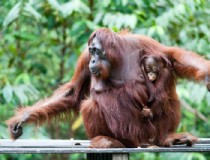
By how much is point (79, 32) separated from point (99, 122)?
2.56 meters

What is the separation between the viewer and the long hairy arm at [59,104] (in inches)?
183

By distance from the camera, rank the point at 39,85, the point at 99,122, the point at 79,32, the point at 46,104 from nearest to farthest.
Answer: the point at 99,122
the point at 46,104
the point at 79,32
the point at 39,85

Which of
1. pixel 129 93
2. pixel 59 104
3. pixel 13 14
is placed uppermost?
pixel 13 14

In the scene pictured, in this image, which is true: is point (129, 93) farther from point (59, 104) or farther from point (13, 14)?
point (13, 14)

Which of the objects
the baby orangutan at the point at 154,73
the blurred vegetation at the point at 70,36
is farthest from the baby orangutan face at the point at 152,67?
the blurred vegetation at the point at 70,36

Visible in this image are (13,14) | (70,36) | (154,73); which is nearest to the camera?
(154,73)

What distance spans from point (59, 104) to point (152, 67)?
36.2 inches

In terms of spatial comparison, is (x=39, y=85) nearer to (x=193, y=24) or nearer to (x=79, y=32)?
(x=79, y=32)

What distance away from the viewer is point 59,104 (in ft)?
16.1

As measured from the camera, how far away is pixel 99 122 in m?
→ 4.30

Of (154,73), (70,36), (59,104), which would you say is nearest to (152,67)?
(154,73)

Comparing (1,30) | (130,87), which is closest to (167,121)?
(130,87)

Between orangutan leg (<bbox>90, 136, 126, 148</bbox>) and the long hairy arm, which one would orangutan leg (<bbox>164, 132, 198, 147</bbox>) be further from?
the long hairy arm

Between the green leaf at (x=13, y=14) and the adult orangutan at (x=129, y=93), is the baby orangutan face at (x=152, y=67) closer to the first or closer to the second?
the adult orangutan at (x=129, y=93)
